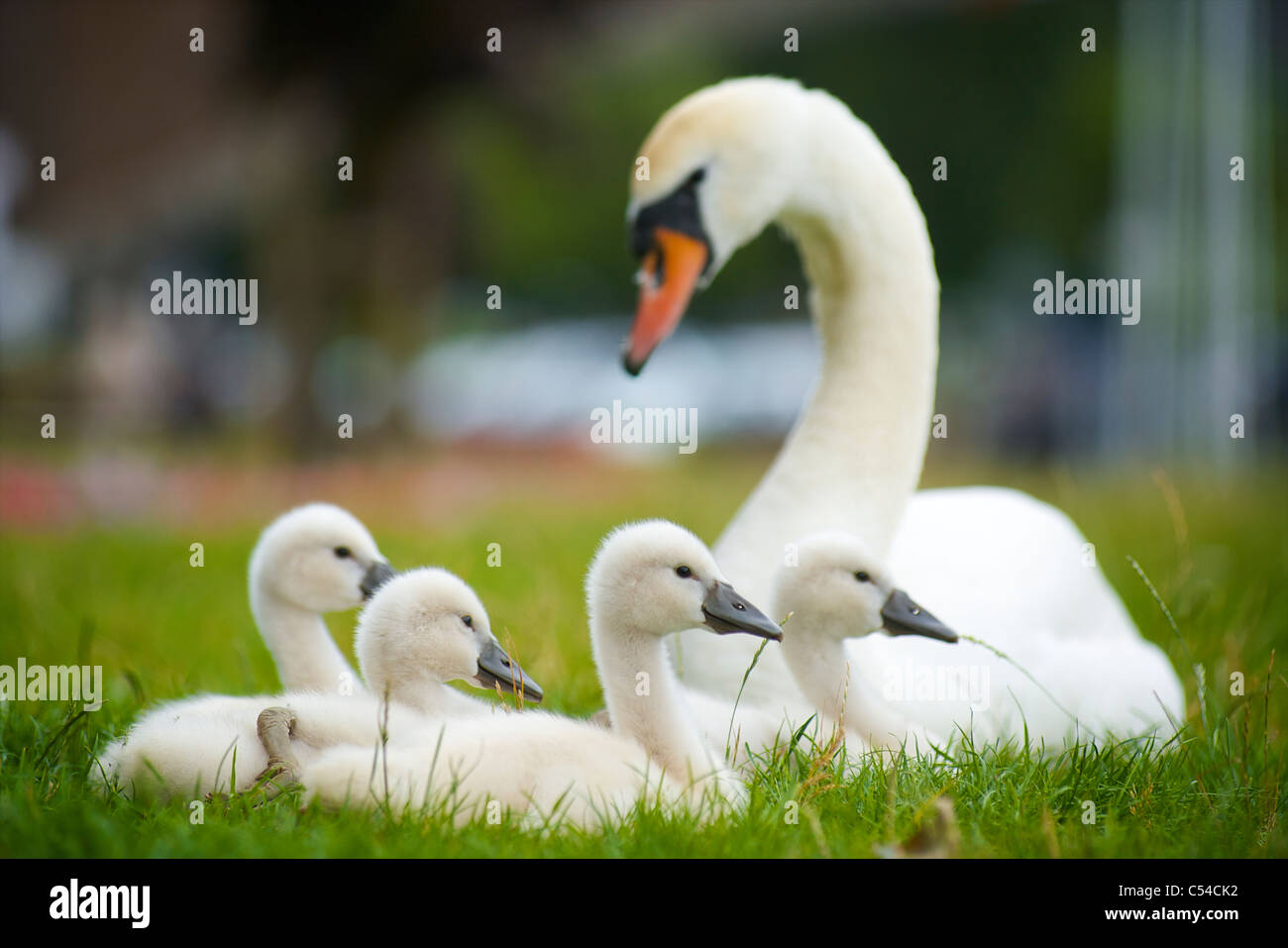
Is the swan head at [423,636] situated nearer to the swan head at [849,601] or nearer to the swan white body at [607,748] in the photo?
the swan white body at [607,748]

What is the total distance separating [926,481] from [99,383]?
11388 mm

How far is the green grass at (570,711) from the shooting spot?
100 inches

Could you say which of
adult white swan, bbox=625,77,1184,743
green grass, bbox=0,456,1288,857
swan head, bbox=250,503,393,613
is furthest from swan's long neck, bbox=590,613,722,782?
swan head, bbox=250,503,393,613

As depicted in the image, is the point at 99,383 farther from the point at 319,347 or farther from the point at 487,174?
the point at 487,174

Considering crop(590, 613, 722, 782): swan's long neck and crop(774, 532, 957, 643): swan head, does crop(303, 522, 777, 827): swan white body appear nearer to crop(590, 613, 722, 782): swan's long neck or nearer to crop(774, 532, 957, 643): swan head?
crop(590, 613, 722, 782): swan's long neck

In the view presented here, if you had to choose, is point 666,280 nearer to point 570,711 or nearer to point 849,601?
point 849,601

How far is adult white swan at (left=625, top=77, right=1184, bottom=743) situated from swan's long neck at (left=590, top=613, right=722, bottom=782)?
22.9 inches

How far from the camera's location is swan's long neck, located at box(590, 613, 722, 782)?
2.87 m

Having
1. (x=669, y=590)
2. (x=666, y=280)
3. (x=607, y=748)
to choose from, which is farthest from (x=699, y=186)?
(x=607, y=748)

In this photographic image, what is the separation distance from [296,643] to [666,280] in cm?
134

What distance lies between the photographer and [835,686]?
3.31 meters

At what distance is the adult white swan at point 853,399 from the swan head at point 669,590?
557 mm

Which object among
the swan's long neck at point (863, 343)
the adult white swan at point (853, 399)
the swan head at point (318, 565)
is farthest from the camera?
the swan's long neck at point (863, 343)

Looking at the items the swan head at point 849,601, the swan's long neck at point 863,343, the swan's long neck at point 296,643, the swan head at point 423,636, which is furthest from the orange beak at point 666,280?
the swan's long neck at point 296,643
